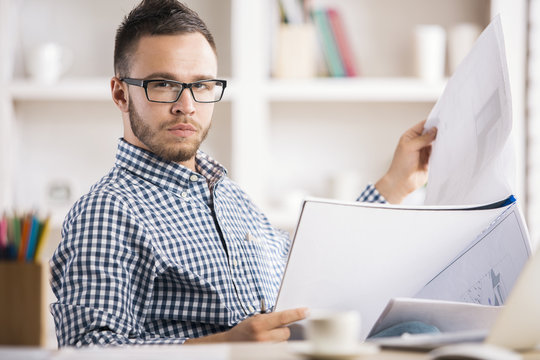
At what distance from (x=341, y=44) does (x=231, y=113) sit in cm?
49

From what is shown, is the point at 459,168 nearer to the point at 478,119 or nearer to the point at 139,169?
the point at 478,119

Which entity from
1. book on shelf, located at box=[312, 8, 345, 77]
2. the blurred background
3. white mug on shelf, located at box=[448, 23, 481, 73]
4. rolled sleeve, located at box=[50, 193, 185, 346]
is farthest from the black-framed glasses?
white mug on shelf, located at box=[448, 23, 481, 73]

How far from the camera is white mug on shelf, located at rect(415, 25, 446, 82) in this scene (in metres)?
2.51

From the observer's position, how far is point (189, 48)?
1.33 metres

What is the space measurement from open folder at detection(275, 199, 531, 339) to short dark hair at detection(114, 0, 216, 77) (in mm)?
553

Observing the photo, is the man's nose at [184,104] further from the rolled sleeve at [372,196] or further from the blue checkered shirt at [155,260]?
the rolled sleeve at [372,196]

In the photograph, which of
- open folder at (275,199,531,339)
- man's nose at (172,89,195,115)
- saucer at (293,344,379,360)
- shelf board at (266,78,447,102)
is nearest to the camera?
saucer at (293,344,379,360)

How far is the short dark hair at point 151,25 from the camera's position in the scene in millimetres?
1332

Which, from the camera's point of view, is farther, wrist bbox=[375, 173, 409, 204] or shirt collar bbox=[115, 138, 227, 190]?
wrist bbox=[375, 173, 409, 204]

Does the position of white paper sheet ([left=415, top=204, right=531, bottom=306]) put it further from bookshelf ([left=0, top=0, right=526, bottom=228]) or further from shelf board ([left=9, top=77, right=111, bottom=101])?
shelf board ([left=9, top=77, right=111, bottom=101])

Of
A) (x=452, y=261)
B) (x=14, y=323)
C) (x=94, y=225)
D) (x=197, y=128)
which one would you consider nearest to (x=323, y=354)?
(x=14, y=323)

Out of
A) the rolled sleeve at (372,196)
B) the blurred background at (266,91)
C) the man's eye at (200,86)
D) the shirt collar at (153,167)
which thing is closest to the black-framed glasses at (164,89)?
the man's eye at (200,86)

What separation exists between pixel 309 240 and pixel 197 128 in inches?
16.6

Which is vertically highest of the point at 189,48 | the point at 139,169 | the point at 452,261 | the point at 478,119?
the point at 189,48
